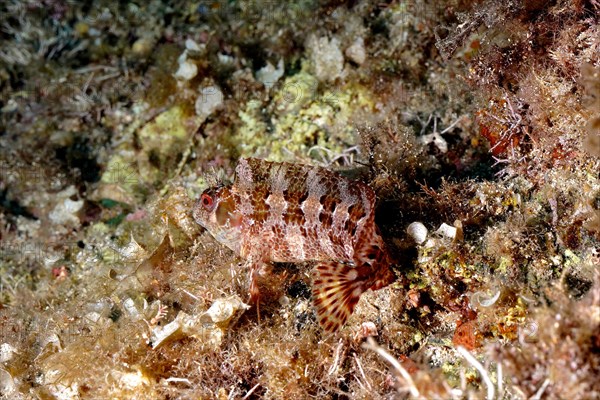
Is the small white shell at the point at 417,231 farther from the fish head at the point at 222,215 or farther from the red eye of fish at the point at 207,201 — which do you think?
the red eye of fish at the point at 207,201

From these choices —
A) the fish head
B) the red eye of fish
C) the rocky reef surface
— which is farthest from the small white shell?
the red eye of fish

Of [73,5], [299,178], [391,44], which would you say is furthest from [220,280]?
[73,5]

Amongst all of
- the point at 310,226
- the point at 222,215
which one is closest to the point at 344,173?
the point at 310,226

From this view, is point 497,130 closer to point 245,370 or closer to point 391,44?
point 391,44

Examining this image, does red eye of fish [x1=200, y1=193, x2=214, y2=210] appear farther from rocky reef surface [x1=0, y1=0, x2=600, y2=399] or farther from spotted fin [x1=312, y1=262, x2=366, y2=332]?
spotted fin [x1=312, y1=262, x2=366, y2=332]

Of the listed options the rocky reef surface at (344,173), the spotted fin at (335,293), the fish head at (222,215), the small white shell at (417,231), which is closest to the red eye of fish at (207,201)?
the fish head at (222,215)

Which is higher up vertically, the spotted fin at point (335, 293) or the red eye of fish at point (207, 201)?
the red eye of fish at point (207, 201)
